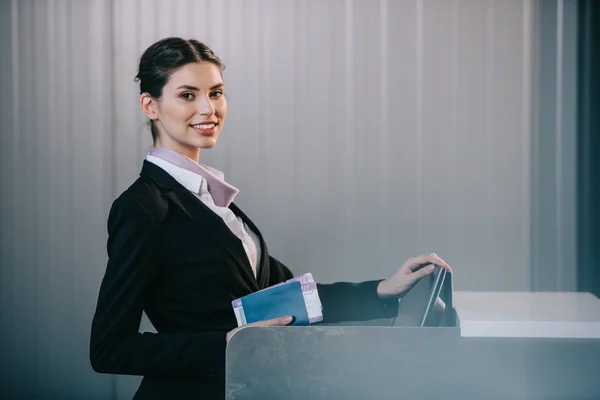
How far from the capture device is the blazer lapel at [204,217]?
1673 mm

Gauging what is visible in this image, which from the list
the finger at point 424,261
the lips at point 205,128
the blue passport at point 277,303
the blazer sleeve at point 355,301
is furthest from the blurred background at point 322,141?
the blue passport at point 277,303

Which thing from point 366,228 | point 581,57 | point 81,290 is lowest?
point 81,290

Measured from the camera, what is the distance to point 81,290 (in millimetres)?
3166

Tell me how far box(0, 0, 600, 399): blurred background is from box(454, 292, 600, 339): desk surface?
157cm

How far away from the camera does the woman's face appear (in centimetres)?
188

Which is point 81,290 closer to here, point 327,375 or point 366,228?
point 366,228

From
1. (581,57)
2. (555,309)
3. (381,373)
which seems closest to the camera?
(381,373)

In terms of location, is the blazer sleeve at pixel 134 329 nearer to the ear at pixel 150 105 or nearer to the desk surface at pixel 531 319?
the ear at pixel 150 105

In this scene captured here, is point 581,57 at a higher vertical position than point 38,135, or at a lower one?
higher

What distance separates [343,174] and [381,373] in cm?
191

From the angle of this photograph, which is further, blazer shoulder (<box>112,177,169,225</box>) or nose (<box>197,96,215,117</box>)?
nose (<box>197,96,215,117</box>)

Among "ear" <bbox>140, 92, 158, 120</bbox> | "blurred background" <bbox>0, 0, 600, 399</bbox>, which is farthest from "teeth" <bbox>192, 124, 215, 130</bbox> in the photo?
"blurred background" <bbox>0, 0, 600, 399</bbox>

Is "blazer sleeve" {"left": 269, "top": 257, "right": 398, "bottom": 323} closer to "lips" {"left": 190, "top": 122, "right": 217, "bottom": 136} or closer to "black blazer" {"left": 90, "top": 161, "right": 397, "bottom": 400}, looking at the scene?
"black blazer" {"left": 90, "top": 161, "right": 397, "bottom": 400}

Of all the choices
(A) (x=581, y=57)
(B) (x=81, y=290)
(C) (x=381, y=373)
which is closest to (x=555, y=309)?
(C) (x=381, y=373)
